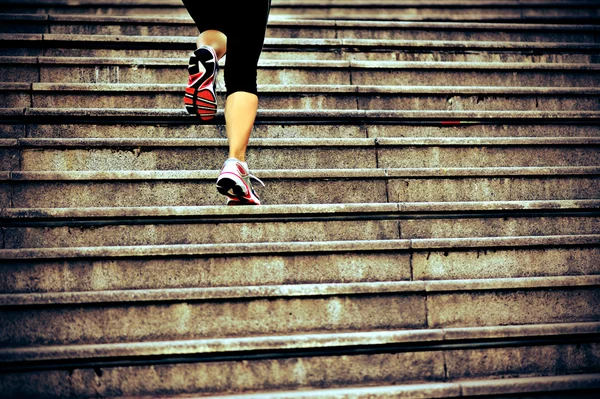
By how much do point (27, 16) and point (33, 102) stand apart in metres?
1.03

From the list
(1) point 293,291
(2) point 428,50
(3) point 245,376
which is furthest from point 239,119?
(2) point 428,50

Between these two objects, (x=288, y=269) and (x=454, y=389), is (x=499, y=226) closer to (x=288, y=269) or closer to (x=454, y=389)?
(x=454, y=389)

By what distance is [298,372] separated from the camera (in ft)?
7.97

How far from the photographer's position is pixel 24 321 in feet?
8.01

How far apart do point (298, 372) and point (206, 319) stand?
438 millimetres

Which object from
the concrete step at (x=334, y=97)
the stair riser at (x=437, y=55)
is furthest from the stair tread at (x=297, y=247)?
the stair riser at (x=437, y=55)

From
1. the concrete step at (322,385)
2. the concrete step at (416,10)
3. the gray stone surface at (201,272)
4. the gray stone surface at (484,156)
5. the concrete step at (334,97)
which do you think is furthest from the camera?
the concrete step at (416,10)

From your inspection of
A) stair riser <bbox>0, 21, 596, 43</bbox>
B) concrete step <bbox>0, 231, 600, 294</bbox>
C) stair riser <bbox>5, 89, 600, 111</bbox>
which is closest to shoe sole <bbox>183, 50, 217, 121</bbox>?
concrete step <bbox>0, 231, 600, 294</bbox>

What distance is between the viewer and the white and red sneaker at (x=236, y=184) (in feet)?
8.73

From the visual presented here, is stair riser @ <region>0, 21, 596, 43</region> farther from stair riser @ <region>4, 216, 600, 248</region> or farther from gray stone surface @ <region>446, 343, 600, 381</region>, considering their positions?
gray stone surface @ <region>446, 343, 600, 381</region>

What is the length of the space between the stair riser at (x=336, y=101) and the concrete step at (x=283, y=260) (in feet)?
3.29

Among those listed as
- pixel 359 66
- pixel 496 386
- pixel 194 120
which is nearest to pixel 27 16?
pixel 194 120

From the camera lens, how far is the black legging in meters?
2.79

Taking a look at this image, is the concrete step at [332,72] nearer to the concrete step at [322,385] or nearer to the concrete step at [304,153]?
the concrete step at [304,153]
